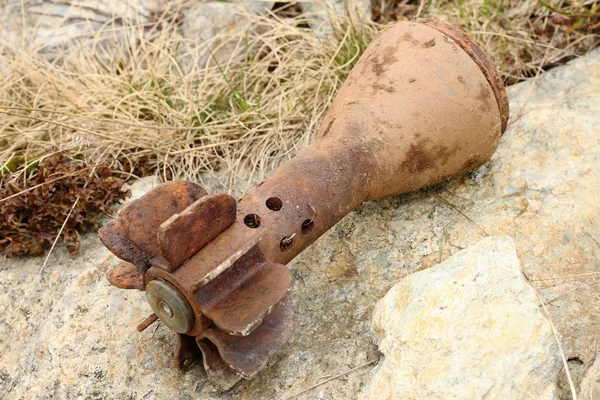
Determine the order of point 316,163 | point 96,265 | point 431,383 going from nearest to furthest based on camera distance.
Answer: point 431,383 < point 316,163 < point 96,265

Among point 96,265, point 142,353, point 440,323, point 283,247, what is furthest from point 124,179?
point 440,323

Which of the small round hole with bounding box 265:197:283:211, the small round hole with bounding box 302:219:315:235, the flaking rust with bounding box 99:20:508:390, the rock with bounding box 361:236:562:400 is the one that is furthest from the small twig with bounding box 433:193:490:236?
the small round hole with bounding box 265:197:283:211

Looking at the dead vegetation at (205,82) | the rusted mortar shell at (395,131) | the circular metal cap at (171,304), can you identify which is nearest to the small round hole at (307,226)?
the rusted mortar shell at (395,131)

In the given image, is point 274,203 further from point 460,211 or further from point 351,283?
point 460,211

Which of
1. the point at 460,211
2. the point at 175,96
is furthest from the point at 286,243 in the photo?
the point at 175,96

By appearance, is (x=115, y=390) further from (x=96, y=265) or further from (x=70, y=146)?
(x=70, y=146)

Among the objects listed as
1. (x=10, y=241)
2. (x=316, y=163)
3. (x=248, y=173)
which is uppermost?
(x=316, y=163)

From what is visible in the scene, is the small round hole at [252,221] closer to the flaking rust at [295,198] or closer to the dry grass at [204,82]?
the flaking rust at [295,198]
